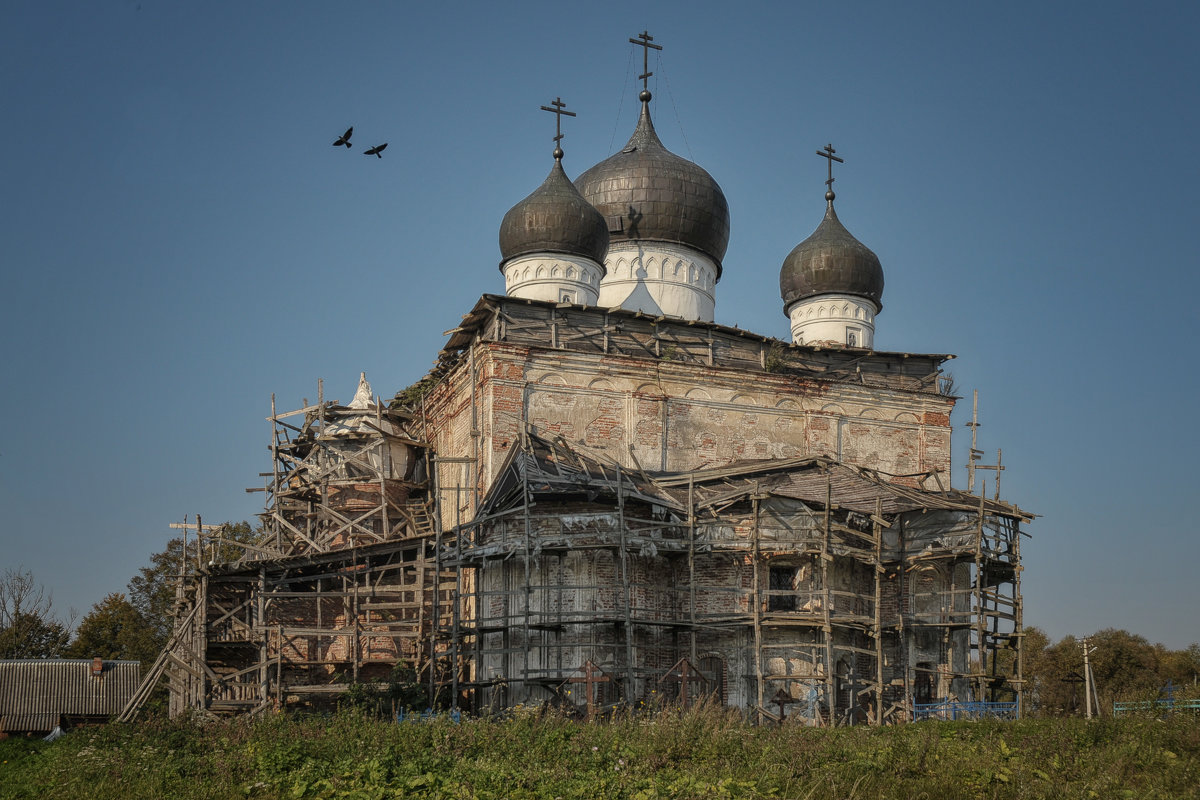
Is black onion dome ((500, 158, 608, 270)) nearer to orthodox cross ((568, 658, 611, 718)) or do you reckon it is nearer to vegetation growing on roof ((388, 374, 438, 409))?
vegetation growing on roof ((388, 374, 438, 409))

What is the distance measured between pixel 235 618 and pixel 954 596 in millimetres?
13112

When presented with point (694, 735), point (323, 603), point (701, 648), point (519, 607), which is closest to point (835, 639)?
point (701, 648)

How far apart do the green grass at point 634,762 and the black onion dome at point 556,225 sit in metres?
11.6

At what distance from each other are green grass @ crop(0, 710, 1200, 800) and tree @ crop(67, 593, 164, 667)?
20502mm

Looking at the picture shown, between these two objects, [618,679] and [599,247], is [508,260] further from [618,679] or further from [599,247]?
[618,679]

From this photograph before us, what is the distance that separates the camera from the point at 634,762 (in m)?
11.9

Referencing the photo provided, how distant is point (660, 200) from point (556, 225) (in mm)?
3180

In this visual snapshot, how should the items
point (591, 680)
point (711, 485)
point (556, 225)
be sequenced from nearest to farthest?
1. point (591, 680)
2. point (711, 485)
3. point (556, 225)

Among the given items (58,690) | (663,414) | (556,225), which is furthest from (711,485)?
(58,690)

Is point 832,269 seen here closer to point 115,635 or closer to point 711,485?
point 711,485

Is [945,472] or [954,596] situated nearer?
[954,596]

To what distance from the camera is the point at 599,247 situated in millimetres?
24375

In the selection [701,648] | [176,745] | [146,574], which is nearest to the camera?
[176,745]

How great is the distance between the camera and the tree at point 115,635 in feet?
113
